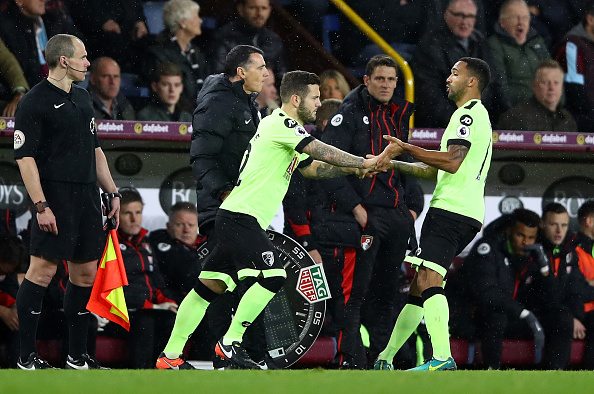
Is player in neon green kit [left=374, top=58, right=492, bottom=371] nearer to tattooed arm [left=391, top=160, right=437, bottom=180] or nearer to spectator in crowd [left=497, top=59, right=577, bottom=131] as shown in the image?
tattooed arm [left=391, top=160, right=437, bottom=180]

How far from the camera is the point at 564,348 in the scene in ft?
34.1

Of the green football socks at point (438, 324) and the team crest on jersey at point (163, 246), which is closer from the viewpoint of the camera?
the green football socks at point (438, 324)

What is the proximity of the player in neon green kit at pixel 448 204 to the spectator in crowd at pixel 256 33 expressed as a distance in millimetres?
2917

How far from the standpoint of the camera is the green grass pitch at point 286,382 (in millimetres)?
5953

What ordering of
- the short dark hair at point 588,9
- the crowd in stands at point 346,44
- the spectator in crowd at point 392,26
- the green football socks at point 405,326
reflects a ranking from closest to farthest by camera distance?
the green football socks at point 405,326 → the crowd in stands at point 346,44 → the spectator in crowd at point 392,26 → the short dark hair at point 588,9

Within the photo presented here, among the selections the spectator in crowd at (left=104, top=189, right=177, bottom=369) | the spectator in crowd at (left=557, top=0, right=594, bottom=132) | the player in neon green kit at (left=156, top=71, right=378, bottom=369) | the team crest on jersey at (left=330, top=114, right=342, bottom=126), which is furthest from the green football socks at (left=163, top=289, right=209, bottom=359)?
the spectator in crowd at (left=557, top=0, right=594, bottom=132)

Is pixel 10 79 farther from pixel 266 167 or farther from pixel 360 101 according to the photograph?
pixel 266 167

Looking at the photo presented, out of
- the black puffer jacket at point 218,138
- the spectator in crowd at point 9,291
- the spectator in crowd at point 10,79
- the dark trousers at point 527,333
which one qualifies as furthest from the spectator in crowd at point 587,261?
the spectator in crowd at point 10,79

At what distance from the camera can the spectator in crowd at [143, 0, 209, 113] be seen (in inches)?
423

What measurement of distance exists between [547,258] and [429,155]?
3.00 metres

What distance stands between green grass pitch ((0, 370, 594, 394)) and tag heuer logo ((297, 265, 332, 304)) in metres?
2.43

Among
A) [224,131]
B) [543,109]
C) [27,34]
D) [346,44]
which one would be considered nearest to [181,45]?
[27,34]

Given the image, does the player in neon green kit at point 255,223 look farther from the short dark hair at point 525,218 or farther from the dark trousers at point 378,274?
the short dark hair at point 525,218

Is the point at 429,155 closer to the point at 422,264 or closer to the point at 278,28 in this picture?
the point at 422,264
